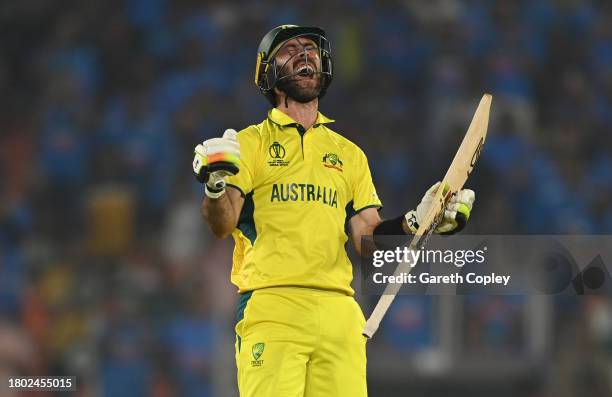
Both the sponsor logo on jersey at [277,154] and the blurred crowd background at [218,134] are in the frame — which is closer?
the sponsor logo on jersey at [277,154]

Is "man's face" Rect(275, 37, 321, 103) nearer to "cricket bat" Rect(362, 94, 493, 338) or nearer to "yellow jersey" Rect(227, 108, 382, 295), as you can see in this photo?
"yellow jersey" Rect(227, 108, 382, 295)

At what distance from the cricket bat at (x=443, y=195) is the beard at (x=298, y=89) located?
1.98 feet

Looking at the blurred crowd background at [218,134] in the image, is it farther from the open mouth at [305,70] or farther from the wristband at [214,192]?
the wristband at [214,192]

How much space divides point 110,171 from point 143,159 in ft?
0.95

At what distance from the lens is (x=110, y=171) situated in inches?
395

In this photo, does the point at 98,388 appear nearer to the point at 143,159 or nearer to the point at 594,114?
the point at 143,159

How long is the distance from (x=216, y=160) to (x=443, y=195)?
0.97 metres

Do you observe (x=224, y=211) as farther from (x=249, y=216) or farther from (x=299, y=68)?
(x=299, y=68)

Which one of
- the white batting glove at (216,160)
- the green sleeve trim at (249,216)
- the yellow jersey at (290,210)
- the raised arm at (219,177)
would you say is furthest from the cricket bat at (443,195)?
the white batting glove at (216,160)

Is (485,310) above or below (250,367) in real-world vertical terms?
above

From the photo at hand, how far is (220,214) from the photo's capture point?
15.0 feet

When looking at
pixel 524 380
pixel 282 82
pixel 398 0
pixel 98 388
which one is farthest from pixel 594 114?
pixel 282 82

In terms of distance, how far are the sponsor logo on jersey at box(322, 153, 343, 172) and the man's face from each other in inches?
9.0

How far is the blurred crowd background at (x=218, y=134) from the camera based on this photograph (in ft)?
26.6
